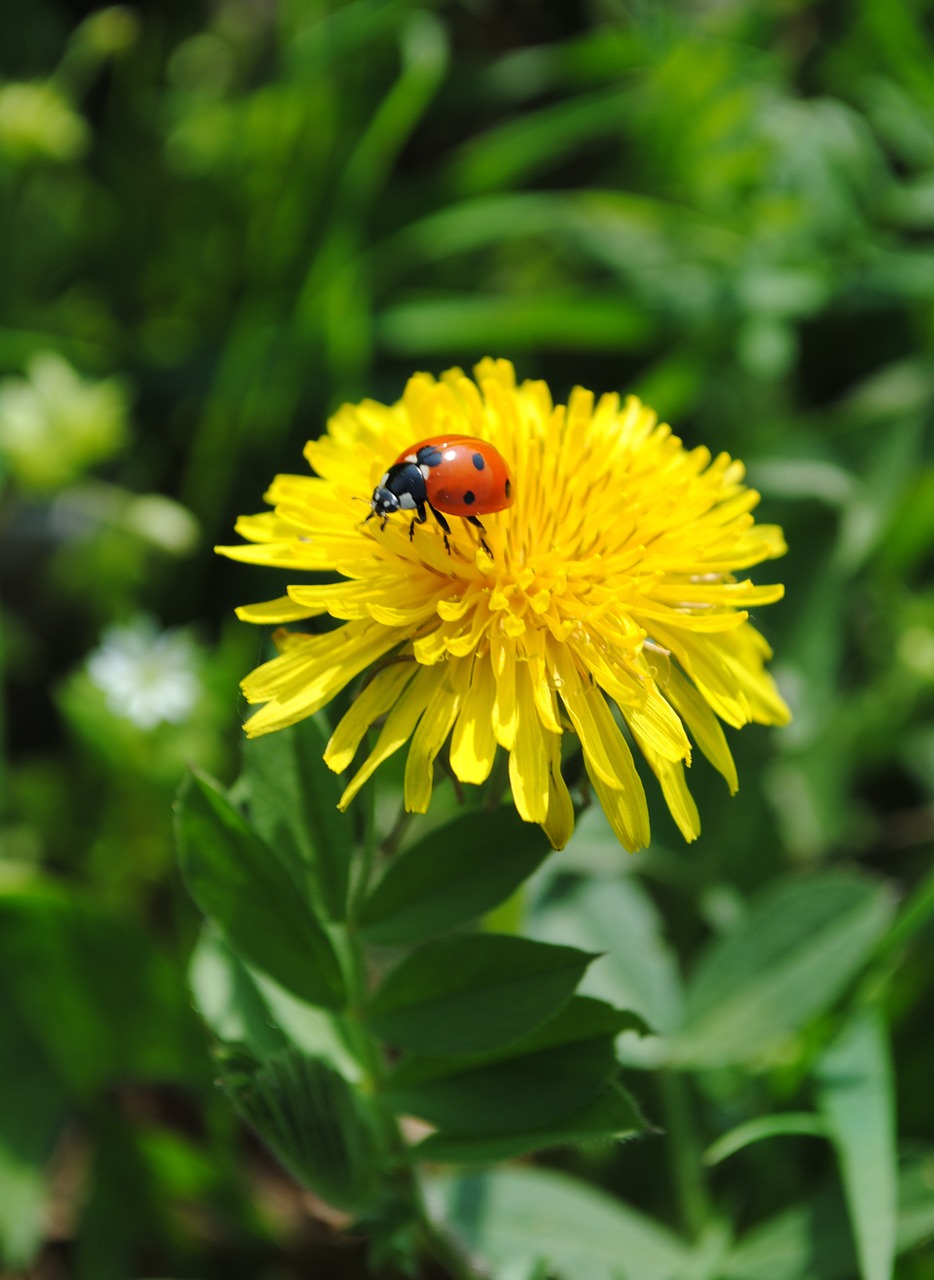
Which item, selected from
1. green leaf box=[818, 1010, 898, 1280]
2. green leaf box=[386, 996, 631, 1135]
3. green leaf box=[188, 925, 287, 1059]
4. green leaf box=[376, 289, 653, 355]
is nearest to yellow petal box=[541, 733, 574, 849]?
green leaf box=[386, 996, 631, 1135]

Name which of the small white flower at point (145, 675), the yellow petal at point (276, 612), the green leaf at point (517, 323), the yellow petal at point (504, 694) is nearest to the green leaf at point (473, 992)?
the yellow petal at point (504, 694)

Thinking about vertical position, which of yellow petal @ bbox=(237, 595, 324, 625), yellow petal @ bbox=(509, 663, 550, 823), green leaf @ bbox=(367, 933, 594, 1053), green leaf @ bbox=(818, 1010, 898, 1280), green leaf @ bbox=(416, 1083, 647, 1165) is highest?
yellow petal @ bbox=(237, 595, 324, 625)

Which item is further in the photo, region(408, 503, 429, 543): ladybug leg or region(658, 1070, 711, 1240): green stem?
region(658, 1070, 711, 1240): green stem

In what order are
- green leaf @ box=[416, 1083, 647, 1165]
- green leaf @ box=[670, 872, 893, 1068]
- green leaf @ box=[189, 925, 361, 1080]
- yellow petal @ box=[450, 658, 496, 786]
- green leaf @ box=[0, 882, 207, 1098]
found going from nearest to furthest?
yellow petal @ box=[450, 658, 496, 786] → green leaf @ box=[416, 1083, 647, 1165] → green leaf @ box=[189, 925, 361, 1080] → green leaf @ box=[670, 872, 893, 1068] → green leaf @ box=[0, 882, 207, 1098]

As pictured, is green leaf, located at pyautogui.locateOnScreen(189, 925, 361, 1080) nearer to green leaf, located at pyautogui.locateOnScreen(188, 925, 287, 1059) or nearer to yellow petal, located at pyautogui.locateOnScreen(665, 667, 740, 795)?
green leaf, located at pyautogui.locateOnScreen(188, 925, 287, 1059)

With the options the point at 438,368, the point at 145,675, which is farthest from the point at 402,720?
the point at 438,368

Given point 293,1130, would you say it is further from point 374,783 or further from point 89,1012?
point 89,1012
